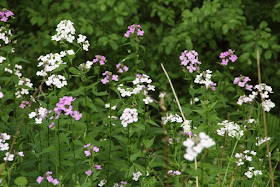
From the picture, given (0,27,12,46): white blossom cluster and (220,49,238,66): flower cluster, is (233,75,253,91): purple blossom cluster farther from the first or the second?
(0,27,12,46): white blossom cluster

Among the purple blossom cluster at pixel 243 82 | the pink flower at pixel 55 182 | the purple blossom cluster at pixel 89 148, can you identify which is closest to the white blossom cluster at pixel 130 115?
the purple blossom cluster at pixel 89 148

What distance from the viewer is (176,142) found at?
3.36 meters

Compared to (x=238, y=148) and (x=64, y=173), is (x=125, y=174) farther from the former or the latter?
(x=238, y=148)

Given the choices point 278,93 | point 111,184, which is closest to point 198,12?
point 278,93

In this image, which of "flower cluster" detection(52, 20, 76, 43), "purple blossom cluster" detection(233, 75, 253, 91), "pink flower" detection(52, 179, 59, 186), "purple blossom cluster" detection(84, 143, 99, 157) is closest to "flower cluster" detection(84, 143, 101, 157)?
"purple blossom cluster" detection(84, 143, 99, 157)

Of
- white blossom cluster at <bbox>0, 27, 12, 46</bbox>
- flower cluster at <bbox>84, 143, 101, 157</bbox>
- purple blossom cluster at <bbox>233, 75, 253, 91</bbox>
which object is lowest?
flower cluster at <bbox>84, 143, 101, 157</bbox>

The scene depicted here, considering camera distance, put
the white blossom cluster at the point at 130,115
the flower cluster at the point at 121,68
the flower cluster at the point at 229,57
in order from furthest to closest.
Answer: the flower cluster at the point at 229,57 < the flower cluster at the point at 121,68 < the white blossom cluster at the point at 130,115

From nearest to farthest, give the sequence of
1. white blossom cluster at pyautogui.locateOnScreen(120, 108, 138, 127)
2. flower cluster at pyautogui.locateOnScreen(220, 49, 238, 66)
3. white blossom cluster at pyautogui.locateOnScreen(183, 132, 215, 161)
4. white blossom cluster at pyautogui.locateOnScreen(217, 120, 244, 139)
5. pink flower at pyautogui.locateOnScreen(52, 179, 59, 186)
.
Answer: white blossom cluster at pyautogui.locateOnScreen(183, 132, 215, 161)
white blossom cluster at pyautogui.locateOnScreen(120, 108, 138, 127)
pink flower at pyautogui.locateOnScreen(52, 179, 59, 186)
white blossom cluster at pyautogui.locateOnScreen(217, 120, 244, 139)
flower cluster at pyautogui.locateOnScreen(220, 49, 238, 66)

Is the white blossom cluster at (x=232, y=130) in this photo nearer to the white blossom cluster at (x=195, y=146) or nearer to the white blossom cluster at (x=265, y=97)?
the white blossom cluster at (x=265, y=97)

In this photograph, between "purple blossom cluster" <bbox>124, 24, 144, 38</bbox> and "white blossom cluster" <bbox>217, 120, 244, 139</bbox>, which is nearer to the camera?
"white blossom cluster" <bbox>217, 120, 244, 139</bbox>

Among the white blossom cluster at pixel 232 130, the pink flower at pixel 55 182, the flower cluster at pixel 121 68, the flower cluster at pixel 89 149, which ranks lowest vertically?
the pink flower at pixel 55 182

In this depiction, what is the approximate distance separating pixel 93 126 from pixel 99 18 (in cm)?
217

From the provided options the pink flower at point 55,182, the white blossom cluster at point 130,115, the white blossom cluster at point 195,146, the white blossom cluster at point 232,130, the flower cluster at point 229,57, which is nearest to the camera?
the white blossom cluster at point 195,146

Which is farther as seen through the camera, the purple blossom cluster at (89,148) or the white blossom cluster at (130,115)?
the purple blossom cluster at (89,148)
